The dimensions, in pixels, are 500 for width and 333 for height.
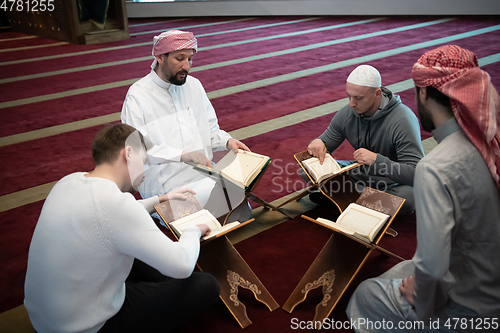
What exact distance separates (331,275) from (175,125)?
1.35 m

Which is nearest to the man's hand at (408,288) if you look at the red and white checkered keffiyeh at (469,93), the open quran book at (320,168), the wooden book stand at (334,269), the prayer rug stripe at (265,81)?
the wooden book stand at (334,269)

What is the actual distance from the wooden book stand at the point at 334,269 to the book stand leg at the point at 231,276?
Answer: 0.14 meters

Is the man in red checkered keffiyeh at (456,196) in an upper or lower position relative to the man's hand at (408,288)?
upper

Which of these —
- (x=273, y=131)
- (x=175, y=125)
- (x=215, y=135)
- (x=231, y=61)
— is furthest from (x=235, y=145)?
(x=231, y=61)

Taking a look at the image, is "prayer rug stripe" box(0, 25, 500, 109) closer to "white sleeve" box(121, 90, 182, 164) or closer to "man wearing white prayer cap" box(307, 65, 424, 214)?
"white sleeve" box(121, 90, 182, 164)

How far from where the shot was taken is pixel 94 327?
1.55 meters

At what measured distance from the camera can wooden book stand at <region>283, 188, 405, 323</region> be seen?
6.44ft

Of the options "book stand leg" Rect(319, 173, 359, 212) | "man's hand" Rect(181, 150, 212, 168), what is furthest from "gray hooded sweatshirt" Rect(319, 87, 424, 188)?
"man's hand" Rect(181, 150, 212, 168)

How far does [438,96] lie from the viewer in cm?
147

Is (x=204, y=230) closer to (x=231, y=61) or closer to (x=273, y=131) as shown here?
(x=273, y=131)

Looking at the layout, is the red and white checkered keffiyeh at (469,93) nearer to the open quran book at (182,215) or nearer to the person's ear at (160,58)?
the open quran book at (182,215)

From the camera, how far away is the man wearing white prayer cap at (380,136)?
247 cm

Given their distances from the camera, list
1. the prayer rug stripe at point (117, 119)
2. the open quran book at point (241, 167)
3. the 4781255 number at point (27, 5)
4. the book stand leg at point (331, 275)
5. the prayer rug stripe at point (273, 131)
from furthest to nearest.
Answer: the 4781255 number at point (27, 5) < the prayer rug stripe at point (117, 119) < the prayer rug stripe at point (273, 131) < the open quran book at point (241, 167) < the book stand leg at point (331, 275)

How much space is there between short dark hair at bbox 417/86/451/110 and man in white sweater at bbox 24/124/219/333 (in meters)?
0.99
